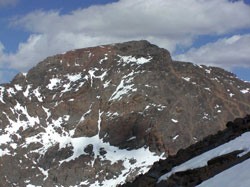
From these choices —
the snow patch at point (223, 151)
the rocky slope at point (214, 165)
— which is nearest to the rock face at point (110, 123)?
the rocky slope at point (214, 165)

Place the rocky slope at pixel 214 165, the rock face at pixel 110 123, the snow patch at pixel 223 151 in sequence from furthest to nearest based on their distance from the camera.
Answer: the rock face at pixel 110 123 < the snow patch at pixel 223 151 < the rocky slope at pixel 214 165

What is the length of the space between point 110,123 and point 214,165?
537ft

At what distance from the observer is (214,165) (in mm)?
18031

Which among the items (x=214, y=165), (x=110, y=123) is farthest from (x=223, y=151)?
(x=110, y=123)

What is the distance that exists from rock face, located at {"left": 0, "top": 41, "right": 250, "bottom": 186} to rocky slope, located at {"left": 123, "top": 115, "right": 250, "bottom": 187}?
12856cm

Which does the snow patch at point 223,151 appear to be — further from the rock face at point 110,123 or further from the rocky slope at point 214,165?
the rock face at point 110,123

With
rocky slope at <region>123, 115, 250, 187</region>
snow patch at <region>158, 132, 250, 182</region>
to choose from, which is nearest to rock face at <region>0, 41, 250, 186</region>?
rocky slope at <region>123, 115, 250, 187</region>

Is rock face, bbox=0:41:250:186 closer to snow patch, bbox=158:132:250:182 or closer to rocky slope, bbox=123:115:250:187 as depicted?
rocky slope, bbox=123:115:250:187

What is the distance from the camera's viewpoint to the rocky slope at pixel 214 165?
1392 cm

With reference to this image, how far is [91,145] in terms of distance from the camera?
178 m

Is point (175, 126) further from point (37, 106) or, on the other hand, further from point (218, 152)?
point (218, 152)

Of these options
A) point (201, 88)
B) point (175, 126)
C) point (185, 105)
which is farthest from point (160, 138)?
point (201, 88)

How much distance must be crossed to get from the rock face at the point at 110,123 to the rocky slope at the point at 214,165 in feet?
422

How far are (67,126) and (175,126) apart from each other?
50860 mm
